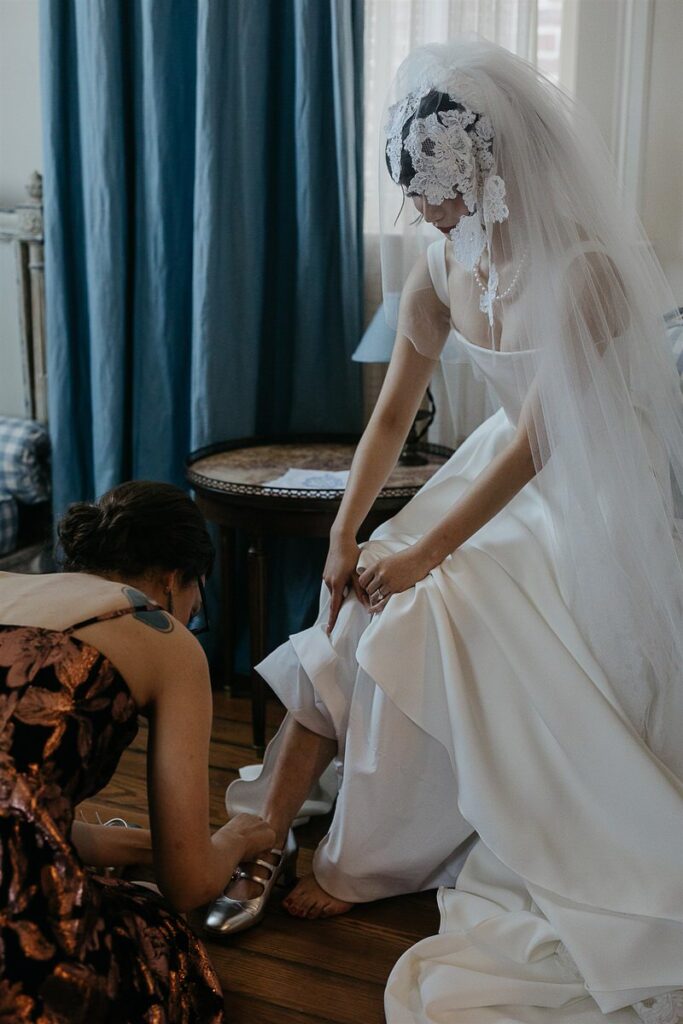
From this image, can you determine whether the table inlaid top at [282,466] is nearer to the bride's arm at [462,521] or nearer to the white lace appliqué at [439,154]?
the bride's arm at [462,521]

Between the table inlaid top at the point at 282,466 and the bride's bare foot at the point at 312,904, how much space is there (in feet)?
2.57

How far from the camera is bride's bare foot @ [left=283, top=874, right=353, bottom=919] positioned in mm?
1874

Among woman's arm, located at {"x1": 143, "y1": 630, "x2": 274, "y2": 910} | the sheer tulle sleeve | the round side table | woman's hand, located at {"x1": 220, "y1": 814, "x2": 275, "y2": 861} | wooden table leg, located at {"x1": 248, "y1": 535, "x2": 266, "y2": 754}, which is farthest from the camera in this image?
wooden table leg, located at {"x1": 248, "y1": 535, "x2": 266, "y2": 754}

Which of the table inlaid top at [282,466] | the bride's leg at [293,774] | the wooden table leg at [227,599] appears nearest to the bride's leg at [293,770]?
the bride's leg at [293,774]

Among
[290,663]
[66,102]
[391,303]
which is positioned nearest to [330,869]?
[290,663]

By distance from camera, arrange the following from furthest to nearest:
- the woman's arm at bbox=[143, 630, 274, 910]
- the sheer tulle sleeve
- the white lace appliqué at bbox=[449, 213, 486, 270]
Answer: the sheer tulle sleeve < the white lace appliqué at bbox=[449, 213, 486, 270] < the woman's arm at bbox=[143, 630, 274, 910]

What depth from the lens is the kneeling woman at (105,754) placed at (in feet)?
3.93

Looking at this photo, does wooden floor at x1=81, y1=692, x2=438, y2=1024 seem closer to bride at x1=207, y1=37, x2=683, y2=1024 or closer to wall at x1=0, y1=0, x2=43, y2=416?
bride at x1=207, y1=37, x2=683, y2=1024

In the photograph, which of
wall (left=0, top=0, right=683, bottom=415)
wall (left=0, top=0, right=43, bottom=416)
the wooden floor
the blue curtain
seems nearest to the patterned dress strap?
the wooden floor

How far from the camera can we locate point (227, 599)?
2.73 meters

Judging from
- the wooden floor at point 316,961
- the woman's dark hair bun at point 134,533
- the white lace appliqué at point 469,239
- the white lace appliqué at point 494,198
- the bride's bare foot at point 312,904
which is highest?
the white lace appliqué at point 494,198

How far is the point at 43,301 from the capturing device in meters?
3.03

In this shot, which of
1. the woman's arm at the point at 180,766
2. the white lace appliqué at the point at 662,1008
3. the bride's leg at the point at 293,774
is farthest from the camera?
the bride's leg at the point at 293,774

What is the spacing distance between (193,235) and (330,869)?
164cm
